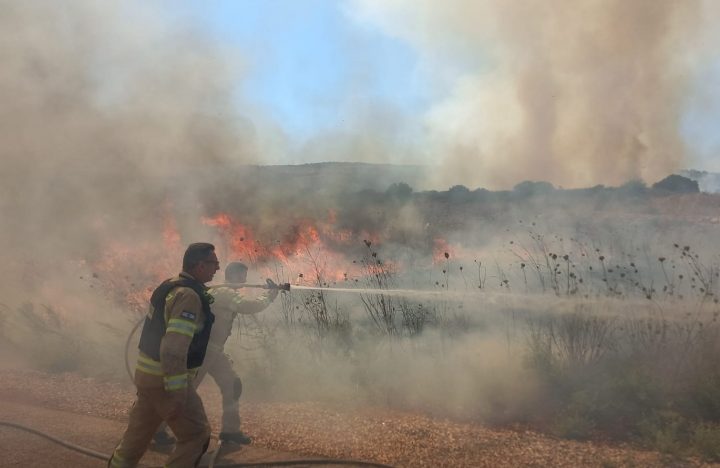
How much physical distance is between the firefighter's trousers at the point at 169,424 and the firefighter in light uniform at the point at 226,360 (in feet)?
4.28

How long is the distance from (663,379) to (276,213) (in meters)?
12.1

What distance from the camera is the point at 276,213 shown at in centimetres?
1591

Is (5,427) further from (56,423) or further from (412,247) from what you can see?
(412,247)

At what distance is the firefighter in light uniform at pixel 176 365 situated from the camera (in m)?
3.35

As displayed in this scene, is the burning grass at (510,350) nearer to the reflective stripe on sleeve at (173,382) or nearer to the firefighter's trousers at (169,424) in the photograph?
the firefighter's trousers at (169,424)

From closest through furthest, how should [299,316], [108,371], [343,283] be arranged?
[108,371] < [299,316] < [343,283]

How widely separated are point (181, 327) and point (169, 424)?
28.4 inches

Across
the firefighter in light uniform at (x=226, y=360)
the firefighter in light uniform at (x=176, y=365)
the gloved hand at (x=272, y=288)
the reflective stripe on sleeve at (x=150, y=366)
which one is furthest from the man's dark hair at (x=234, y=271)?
the reflective stripe on sleeve at (x=150, y=366)

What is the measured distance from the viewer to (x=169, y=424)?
11.6 feet

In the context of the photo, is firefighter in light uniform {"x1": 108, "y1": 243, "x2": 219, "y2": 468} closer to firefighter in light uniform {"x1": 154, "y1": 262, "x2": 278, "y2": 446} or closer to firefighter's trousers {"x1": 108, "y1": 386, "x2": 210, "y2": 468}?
firefighter's trousers {"x1": 108, "y1": 386, "x2": 210, "y2": 468}

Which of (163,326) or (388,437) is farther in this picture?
(388,437)

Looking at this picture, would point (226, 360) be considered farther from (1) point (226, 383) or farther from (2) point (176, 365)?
(2) point (176, 365)

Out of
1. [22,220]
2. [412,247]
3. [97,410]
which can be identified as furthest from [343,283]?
[22,220]

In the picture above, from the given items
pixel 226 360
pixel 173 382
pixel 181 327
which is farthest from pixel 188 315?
pixel 226 360
